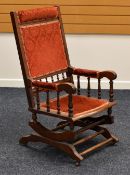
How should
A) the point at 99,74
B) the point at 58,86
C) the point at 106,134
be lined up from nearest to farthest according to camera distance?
the point at 58,86 < the point at 99,74 < the point at 106,134

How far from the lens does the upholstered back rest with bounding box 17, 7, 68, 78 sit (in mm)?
2902

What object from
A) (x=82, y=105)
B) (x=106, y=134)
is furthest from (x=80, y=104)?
(x=106, y=134)

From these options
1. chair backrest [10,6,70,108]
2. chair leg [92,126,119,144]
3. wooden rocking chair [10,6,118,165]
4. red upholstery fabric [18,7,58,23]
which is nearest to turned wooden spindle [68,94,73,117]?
wooden rocking chair [10,6,118,165]

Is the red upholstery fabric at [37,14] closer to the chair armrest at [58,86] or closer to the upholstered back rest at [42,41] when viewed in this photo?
the upholstered back rest at [42,41]

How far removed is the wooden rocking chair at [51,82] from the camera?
9.27 feet

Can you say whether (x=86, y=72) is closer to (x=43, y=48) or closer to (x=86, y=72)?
(x=86, y=72)

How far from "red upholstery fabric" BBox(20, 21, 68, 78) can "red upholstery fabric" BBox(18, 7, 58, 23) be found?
6 centimetres

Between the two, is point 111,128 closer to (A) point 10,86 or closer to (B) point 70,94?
(B) point 70,94

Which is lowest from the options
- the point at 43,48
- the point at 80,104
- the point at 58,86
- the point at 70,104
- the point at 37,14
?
the point at 80,104

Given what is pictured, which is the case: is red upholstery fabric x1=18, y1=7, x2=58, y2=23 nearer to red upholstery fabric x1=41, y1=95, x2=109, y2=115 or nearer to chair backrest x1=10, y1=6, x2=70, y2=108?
chair backrest x1=10, y1=6, x2=70, y2=108

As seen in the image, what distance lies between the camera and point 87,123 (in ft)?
10.4

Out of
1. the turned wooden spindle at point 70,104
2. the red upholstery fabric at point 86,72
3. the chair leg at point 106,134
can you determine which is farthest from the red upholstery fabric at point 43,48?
the chair leg at point 106,134

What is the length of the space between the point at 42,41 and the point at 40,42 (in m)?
0.02

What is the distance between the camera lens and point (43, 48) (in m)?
3.03
